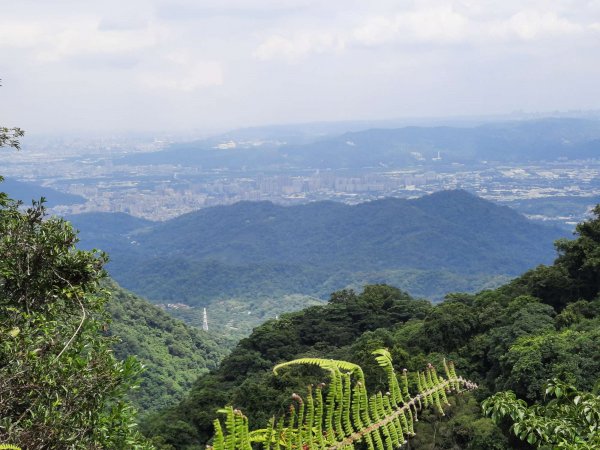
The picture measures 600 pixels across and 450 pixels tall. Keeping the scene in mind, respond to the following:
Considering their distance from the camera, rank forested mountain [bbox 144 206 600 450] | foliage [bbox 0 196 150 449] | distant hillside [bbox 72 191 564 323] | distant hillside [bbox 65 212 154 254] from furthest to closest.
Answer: distant hillside [bbox 65 212 154 254], distant hillside [bbox 72 191 564 323], forested mountain [bbox 144 206 600 450], foliage [bbox 0 196 150 449]

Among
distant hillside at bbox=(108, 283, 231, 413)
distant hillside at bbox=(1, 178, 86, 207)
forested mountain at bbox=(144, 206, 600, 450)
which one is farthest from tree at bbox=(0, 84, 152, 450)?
distant hillside at bbox=(1, 178, 86, 207)

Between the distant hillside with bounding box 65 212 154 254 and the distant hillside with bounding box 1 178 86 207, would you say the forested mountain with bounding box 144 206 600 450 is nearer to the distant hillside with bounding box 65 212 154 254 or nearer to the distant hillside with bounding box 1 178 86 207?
the distant hillside with bounding box 65 212 154 254

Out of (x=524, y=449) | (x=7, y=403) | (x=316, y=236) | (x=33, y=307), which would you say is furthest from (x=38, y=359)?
(x=316, y=236)

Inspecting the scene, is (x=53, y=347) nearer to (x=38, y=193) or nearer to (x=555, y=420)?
(x=555, y=420)

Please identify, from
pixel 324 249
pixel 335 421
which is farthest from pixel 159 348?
pixel 324 249

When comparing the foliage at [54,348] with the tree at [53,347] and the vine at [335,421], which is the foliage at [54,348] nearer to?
the tree at [53,347]
